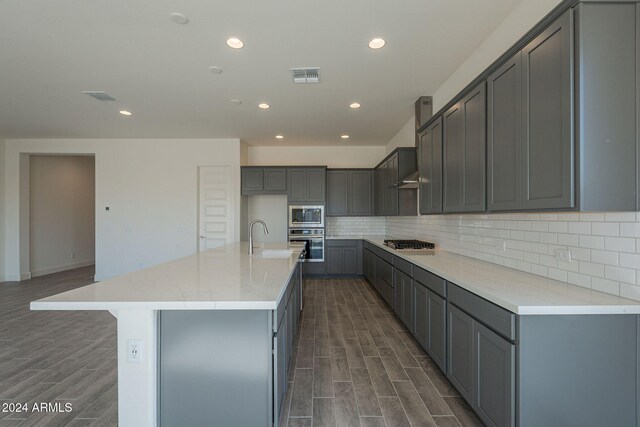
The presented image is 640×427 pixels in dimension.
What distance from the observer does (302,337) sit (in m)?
3.13

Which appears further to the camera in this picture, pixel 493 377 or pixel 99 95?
pixel 99 95

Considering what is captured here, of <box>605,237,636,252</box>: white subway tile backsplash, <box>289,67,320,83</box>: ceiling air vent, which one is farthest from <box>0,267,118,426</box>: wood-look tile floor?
<box>289,67,320,83</box>: ceiling air vent

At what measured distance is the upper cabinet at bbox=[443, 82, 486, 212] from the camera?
2.18m

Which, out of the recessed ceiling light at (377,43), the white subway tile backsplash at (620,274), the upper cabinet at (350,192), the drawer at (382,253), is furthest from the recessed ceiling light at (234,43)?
the upper cabinet at (350,192)

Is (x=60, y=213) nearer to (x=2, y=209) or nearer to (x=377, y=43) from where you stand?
(x=2, y=209)

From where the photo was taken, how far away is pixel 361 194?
20.6ft

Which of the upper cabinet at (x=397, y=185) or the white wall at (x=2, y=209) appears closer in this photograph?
the upper cabinet at (x=397, y=185)

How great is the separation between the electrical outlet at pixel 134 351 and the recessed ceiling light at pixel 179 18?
243 centimetres

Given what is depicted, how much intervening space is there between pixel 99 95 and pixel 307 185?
372cm

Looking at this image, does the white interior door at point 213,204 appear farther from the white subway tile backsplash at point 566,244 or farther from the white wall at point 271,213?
the white subway tile backsplash at point 566,244

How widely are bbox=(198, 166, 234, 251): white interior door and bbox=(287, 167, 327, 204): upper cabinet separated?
54.4 inches

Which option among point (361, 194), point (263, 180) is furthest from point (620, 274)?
point (263, 180)

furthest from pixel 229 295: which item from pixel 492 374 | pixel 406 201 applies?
pixel 406 201

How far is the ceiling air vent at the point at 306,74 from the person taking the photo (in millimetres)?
3153
